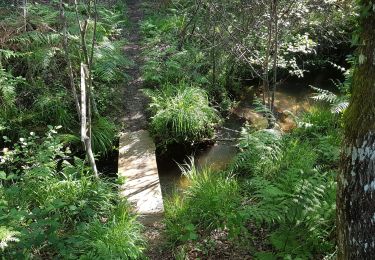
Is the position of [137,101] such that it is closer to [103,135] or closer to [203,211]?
[103,135]

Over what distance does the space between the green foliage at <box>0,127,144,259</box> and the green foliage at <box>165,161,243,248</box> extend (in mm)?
466

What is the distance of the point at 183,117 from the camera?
278 inches

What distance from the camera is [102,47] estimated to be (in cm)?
845

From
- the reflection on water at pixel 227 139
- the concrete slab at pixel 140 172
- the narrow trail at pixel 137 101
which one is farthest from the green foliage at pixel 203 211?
the reflection on water at pixel 227 139

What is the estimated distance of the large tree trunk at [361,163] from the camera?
263 centimetres

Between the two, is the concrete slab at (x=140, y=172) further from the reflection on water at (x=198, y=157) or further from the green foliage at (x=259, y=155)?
the green foliage at (x=259, y=155)

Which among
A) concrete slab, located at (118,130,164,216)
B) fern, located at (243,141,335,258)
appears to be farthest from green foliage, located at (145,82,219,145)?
fern, located at (243,141,335,258)

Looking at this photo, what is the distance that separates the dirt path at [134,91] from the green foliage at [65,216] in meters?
2.24

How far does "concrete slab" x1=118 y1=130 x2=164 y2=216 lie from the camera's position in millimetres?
5262

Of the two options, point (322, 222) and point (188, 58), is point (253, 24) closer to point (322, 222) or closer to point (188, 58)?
point (188, 58)

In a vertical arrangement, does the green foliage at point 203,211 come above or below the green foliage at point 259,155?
below

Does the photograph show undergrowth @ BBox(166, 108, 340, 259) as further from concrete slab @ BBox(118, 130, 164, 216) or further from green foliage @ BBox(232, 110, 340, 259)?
concrete slab @ BBox(118, 130, 164, 216)

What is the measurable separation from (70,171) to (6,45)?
12.0ft

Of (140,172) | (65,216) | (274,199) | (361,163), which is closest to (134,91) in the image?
(140,172)
